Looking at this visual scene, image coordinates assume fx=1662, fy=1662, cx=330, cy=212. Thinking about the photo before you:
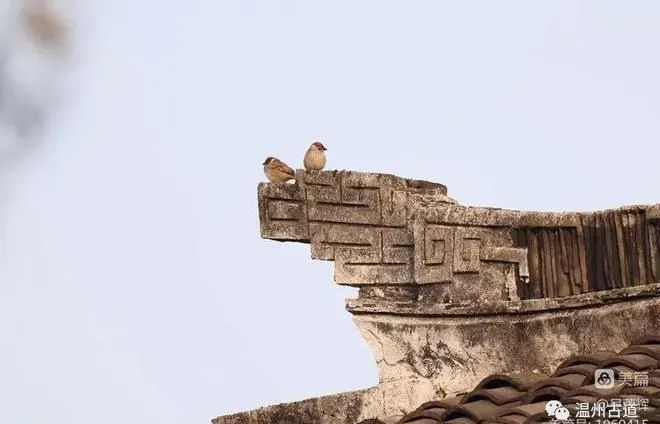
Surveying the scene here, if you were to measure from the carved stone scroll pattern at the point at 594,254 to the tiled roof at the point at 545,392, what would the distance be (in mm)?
915

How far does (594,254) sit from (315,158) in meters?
2.23

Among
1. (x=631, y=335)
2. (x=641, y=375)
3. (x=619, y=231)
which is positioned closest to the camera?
(x=641, y=375)

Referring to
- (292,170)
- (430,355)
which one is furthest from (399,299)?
(292,170)

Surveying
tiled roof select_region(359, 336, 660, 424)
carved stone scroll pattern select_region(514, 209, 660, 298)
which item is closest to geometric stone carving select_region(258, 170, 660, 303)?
carved stone scroll pattern select_region(514, 209, 660, 298)

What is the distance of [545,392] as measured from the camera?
33.7 ft

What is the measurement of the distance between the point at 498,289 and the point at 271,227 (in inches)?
68.8

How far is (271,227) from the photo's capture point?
1190cm

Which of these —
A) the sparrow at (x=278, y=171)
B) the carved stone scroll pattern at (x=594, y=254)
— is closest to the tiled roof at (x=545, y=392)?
the carved stone scroll pattern at (x=594, y=254)

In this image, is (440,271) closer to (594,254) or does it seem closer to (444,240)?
(444,240)

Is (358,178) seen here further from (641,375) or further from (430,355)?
(641,375)

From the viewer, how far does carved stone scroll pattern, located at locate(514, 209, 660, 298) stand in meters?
11.9

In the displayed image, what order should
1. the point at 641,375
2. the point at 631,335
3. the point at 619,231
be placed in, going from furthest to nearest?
the point at 619,231 → the point at 631,335 → the point at 641,375

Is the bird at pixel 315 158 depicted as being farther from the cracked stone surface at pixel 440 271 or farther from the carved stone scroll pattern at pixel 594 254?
the carved stone scroll pattern at pixel 594 254

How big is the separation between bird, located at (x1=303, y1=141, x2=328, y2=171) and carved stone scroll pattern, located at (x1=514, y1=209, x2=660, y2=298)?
1.60 metres
